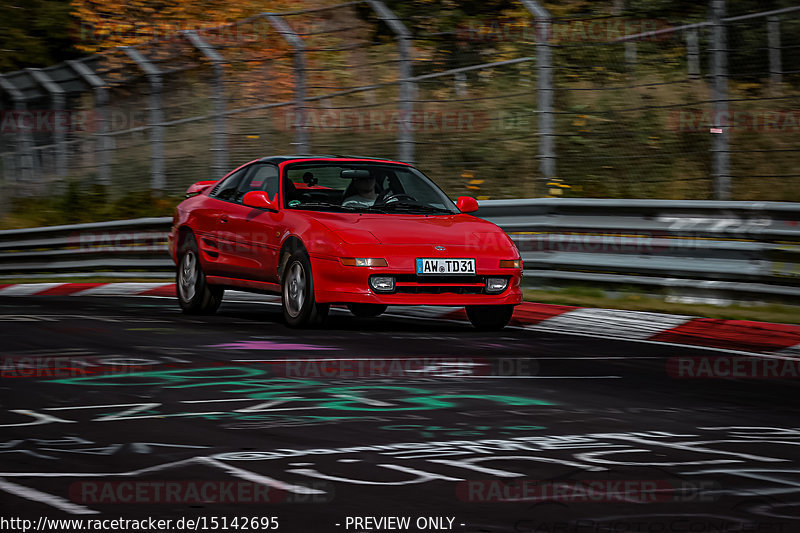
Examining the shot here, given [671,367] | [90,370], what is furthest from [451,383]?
[90,370]

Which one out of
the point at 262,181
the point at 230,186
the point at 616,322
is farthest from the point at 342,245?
the point at 230,186

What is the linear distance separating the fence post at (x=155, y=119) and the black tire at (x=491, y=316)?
8662mm

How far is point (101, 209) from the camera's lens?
2150 cm

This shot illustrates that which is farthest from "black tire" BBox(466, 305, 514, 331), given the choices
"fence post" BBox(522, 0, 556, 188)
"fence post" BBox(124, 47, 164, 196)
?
"fence post" BBox(124, 47, 164, 196)

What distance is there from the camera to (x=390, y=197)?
11.8m

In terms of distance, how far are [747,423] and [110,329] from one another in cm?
586

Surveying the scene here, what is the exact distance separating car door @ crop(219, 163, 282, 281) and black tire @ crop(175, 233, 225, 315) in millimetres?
563

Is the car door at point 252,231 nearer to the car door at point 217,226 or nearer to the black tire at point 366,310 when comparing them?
the car door at point 217,226

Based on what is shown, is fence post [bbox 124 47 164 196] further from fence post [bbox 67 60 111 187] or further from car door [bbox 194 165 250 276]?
car door [bbox 194 165 250 276]

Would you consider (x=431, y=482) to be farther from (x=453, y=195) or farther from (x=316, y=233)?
(x=453, y=195)

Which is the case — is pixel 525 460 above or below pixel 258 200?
below

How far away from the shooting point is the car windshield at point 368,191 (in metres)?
11.6

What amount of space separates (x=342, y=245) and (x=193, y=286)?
2.66 metres

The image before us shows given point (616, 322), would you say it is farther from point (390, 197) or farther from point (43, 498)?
point (43, 498)
